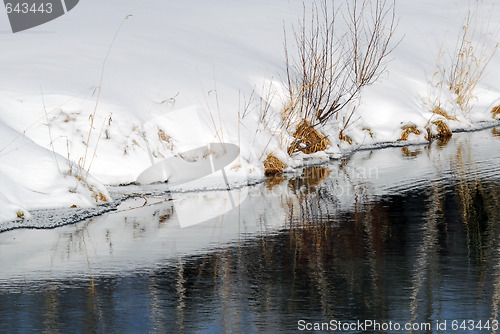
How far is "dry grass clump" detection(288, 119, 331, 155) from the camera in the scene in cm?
1166

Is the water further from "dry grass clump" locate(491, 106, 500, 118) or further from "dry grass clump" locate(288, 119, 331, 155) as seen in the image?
"dry grass clump" locate(491, 106, 500, 118)

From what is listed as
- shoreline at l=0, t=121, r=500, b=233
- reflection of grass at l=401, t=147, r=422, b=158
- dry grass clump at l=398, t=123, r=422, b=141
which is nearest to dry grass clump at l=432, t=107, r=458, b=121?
dry grass clump at l=398, t=123, r=422, b=141

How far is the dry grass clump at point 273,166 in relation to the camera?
10688mm

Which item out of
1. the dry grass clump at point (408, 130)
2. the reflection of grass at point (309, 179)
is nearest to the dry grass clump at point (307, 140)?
the reflection of grass at point (309, 179)

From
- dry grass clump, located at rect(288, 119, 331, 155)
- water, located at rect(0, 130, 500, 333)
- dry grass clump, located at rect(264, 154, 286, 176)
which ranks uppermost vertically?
dry grass clump, located at rect(288, 119, 331, 155)

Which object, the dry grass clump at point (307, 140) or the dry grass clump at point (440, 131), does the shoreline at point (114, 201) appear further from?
the dry grass clump at point (440, 131)

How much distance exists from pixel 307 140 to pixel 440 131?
9.16 ft

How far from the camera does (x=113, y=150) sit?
1012cm

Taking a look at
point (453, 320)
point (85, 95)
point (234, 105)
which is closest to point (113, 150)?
point (85, 95)

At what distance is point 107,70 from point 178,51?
79.7 inches

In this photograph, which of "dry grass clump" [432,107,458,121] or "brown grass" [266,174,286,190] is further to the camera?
"dry grass clump" [432,107,458,121]

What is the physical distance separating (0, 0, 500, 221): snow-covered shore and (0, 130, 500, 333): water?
1.01 metres

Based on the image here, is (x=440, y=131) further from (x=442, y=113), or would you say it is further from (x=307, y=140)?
(x=307, y=140)

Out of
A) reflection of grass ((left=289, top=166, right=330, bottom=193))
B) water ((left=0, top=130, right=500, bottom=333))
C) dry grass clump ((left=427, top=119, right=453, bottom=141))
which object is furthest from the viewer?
dry grass clump ((left=427, top=119, right=453, bottom=141))
